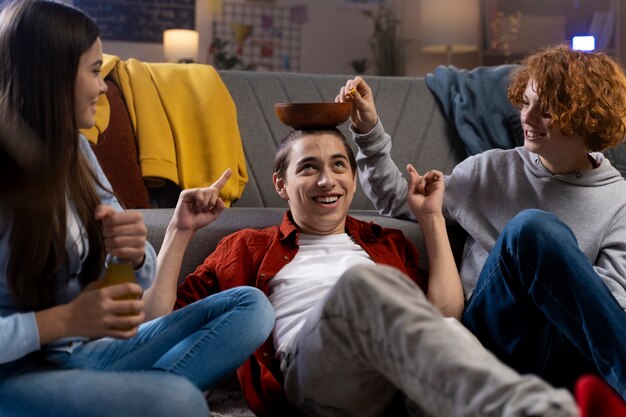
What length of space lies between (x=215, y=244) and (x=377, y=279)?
0.89 meters

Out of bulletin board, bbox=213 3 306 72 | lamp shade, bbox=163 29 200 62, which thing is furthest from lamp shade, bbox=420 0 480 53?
lamp shade, bbox=163 29 200 62

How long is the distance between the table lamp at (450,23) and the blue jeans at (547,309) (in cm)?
363

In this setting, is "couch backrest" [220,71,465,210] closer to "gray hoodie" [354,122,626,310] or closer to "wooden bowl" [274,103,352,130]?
"gray hoodie" [354,122,626,310]

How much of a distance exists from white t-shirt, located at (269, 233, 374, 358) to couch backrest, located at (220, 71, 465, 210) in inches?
31.6

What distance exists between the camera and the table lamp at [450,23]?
516cm

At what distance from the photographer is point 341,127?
2.69m

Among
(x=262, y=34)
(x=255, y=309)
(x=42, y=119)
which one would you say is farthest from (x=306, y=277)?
(x=262, y=34)

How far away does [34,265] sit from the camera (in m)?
1.26

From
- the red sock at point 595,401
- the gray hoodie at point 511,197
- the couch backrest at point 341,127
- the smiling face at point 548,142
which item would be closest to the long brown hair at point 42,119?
the red sock at point 595,401

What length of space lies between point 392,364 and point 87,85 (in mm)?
621

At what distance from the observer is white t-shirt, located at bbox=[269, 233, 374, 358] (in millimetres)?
1683

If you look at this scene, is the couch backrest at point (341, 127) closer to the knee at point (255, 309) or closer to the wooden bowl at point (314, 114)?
the wooden bowl at point (314, 114)

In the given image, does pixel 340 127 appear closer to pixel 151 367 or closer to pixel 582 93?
pixel 582 93

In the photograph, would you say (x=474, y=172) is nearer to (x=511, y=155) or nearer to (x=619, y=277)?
(x=511, y=155)
